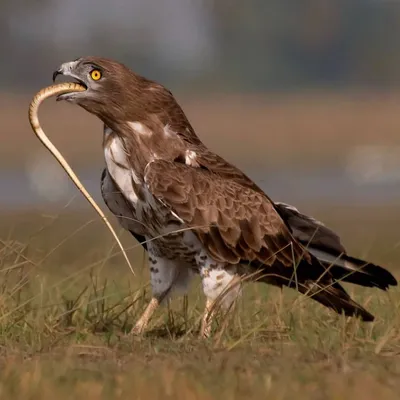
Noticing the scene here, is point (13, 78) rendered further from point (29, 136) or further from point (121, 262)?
point (121, 262)

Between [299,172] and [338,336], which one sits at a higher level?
[338,336]

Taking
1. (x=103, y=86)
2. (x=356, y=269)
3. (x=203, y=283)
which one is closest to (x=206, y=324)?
(x=203, y=283)

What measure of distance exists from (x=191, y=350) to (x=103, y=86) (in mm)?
1787

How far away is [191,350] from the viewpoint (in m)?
7.39

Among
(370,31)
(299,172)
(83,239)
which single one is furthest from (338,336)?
(370,31)

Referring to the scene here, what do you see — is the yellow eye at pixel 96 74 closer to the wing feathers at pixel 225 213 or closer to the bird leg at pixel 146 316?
the wing feathers at pixel 225 213

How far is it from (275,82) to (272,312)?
107112mm

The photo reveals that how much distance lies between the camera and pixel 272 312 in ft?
27.5

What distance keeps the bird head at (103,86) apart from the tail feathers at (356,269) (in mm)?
1307

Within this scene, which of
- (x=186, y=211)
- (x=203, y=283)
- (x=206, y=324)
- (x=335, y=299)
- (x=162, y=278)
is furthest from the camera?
(x=162, y=278)

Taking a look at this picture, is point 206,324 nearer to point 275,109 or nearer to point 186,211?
point 186,211

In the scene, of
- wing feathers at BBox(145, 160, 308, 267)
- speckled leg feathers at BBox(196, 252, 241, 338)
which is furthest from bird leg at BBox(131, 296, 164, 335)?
wing feathers at BBox(145, 160, 308, 267)

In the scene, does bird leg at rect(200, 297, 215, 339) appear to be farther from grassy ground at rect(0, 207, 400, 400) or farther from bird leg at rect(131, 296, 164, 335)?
bird leg at rect(131, 296, 164, 335)

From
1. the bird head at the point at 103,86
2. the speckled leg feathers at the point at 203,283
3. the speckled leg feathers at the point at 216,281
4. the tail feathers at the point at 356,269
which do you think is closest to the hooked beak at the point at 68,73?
the bird head at the point at 103,86
